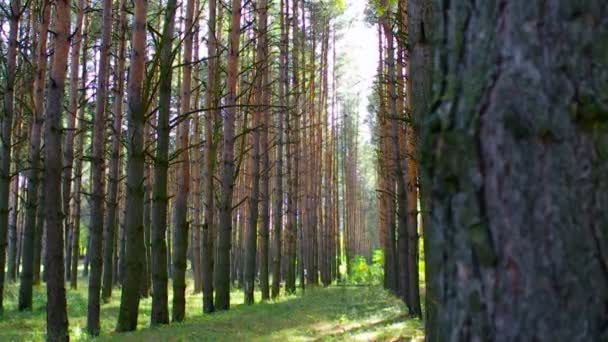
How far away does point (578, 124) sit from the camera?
123 cm

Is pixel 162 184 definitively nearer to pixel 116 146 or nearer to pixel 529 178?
pixel 116 146

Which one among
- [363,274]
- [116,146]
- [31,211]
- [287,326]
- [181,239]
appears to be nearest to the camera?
[287,326]

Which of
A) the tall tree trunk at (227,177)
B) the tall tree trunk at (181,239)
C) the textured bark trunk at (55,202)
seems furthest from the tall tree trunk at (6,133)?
the textured bark trunk at (55,202)

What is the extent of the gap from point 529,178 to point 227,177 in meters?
13.3

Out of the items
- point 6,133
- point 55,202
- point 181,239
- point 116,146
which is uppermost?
point 6,133

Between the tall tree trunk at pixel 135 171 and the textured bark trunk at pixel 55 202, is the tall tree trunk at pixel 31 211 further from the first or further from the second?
the textured bark trunk at pixel 55 202

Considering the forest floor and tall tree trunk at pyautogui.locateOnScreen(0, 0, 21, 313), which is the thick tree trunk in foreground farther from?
tall tree trunk at pyautogui.locateOnScreen(0, 0, 21, 313)

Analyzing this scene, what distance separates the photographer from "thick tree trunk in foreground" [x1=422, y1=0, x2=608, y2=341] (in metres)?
1.19

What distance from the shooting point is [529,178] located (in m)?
1.21

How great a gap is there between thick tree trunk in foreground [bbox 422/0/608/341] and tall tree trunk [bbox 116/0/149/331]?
8.00 metres

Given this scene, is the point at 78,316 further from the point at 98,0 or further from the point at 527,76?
the point at 527,76

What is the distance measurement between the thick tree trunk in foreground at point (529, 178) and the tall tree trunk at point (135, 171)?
8.00m

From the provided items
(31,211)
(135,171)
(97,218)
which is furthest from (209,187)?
(135,171)

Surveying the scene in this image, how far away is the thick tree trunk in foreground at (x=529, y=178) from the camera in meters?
1.19
